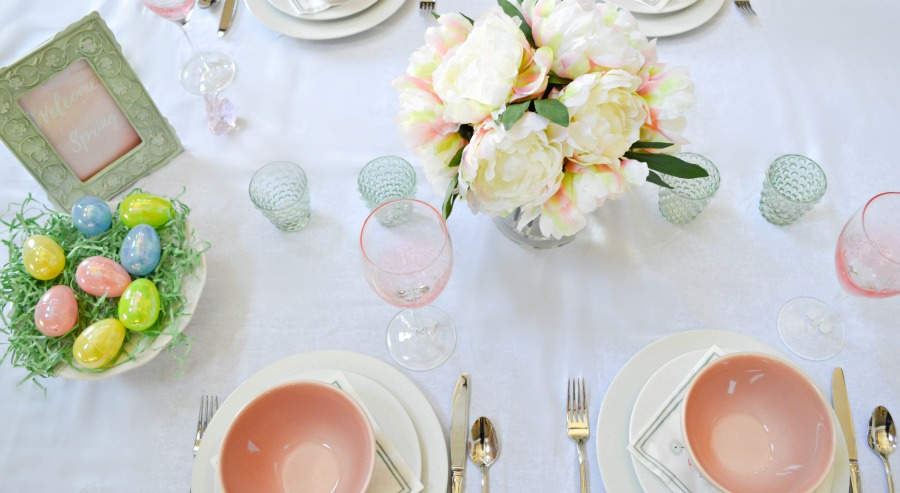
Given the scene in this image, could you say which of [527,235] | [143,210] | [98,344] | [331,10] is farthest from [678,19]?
[98,344]

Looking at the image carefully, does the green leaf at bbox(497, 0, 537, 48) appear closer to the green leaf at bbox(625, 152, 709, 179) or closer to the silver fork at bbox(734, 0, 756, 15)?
the green leaf at bbox(625, 152, 709, 179)

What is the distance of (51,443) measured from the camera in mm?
877

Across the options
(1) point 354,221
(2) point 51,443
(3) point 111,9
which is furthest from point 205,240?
(3) point 111,9

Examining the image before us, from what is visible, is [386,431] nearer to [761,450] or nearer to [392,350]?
[392,350]

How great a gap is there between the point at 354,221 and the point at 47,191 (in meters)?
0.47

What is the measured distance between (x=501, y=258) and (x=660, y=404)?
12.3 inches

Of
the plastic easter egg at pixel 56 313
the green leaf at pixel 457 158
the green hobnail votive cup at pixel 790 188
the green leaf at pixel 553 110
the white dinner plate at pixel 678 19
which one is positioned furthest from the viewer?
the white dinner plate at pixel 678 19

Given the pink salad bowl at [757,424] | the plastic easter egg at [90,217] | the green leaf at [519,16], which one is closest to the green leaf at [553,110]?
the green leaf at [519,16]

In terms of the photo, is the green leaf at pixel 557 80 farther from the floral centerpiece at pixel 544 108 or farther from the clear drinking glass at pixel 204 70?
the clear drinking glass at pixel 204 70

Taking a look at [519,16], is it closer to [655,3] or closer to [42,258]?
[655,3]

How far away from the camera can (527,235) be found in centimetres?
96

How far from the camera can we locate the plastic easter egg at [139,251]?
0.89m

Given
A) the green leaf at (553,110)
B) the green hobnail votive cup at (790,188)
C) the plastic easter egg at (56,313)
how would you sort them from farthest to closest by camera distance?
the green hobnail votive cup at (790,188) → the plastic easter egg at (56,313) → the green leaf at (553,110)

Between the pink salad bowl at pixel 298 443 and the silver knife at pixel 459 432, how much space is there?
0.41 ft
